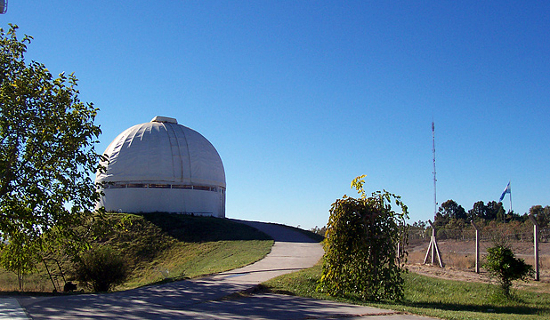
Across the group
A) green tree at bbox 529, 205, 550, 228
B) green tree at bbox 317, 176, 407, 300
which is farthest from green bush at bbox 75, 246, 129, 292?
green tree at bbox 529, 205, 550, 228

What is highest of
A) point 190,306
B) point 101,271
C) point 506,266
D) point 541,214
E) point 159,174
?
point 159,174

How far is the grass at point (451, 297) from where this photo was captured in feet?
30.3

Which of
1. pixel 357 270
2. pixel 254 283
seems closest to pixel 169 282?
pixel 254 283

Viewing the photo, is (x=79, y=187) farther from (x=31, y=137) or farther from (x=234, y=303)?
(x=234, y=303)

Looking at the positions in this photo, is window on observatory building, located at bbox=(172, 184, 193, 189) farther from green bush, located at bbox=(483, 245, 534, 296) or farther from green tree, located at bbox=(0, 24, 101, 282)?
green bush, located at bbox=(483, 245, 534, 296)

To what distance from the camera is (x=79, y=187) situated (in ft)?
39.6

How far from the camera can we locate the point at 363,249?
10.1 metres

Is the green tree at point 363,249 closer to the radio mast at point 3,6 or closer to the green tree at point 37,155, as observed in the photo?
the green tree at point 37,155

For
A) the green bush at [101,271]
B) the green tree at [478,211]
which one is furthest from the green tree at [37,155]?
the green tree at [478,211]

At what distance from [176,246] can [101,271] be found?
11438 mm

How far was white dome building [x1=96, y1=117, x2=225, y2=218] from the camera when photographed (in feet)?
112

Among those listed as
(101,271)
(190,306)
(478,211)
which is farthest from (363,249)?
(478,211)

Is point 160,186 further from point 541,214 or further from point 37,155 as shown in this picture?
point 541,214

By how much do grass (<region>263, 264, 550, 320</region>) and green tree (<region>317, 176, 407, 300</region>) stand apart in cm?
36
